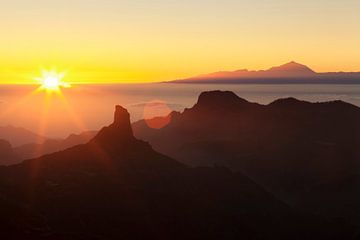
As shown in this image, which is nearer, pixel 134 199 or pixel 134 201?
pixel 134 201

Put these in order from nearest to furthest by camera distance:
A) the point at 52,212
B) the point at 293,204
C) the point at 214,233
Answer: the point at 52,212 < the point at 214,233 < the point at 293,204

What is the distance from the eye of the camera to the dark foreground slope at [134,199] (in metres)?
101

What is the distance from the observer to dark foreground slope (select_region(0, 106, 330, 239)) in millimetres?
100812

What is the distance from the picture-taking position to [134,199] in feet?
374

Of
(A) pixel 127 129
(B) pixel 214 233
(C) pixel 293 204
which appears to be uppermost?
(A) pixel 127 129

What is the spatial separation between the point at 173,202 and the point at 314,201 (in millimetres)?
70009

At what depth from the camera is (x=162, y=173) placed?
131 meters

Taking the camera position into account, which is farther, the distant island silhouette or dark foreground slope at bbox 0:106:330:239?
dark foreground slope at bbox 0:106:330:239

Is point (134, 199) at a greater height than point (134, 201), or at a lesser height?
greater

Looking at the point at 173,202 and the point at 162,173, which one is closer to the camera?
the point at 173,202

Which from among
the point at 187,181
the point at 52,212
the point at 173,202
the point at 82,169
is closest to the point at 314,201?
the point at 187,181

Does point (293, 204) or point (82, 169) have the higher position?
point (82, 169)

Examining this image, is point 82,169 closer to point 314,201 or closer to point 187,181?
point 187,181

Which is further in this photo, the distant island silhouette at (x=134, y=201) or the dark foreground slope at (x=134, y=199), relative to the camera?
the dark foreground slope at (x=134, y=199)
